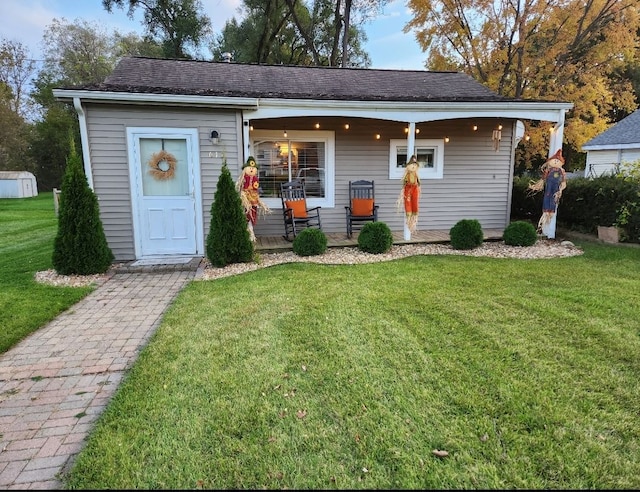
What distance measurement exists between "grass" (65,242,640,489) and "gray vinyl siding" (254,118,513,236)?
12.7 ft

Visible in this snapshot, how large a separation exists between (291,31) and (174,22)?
5.33m

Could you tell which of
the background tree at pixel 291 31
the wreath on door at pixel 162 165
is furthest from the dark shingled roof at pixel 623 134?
the wreath on door at pixel 162 165

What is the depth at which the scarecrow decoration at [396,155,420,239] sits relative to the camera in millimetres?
6078

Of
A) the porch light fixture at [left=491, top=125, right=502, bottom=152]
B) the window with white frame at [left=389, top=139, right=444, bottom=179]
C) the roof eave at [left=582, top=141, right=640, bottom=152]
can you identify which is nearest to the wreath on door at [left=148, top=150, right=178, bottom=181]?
the window with white frame at [left=389, top=139, right=444, bottom=179]

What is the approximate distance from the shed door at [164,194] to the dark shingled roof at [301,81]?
4.15 ft

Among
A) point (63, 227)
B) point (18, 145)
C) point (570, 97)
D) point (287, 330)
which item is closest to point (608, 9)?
point (570, 97)

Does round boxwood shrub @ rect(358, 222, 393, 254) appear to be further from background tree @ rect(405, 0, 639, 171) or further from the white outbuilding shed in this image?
the white outbuilding shed

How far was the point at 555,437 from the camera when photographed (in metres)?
1.92

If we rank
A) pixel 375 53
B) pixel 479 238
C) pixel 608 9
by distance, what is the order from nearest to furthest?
A: pixel 479 238
pixel 608 9
pixel 375 53

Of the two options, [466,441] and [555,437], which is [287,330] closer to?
[466,441]

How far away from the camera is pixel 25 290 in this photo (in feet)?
14.8

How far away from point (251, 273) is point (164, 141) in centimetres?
252

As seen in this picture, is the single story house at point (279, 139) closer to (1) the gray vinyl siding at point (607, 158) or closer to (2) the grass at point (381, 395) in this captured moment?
(2) the grass at point (381, 395)

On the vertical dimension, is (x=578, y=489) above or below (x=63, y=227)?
below
